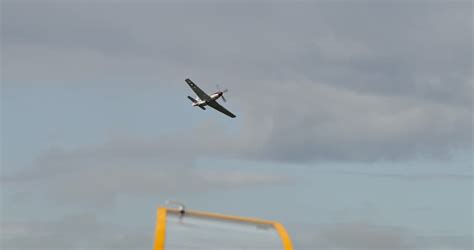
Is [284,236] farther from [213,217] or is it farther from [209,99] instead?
[209,99]

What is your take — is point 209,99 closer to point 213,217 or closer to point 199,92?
point 199,92

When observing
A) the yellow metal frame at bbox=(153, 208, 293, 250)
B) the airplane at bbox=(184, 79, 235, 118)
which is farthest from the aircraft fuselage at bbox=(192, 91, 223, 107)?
the yellow metal frame at bbox=(153, 208, 293, 250)

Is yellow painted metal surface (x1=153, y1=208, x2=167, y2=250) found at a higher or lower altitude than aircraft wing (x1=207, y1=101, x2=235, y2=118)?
lower

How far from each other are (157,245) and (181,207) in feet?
2.78

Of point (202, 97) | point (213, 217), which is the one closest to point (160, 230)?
point (213, 217)

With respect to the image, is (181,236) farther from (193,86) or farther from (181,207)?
(193,86)

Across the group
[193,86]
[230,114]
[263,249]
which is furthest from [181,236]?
[230,114]

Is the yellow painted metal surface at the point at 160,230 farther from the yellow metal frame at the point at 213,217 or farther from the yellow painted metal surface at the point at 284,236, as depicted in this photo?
the yellow painted metal surface at the point at 284,236

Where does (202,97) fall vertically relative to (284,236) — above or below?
above

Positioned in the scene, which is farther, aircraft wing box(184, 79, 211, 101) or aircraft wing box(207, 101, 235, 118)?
aircraft wing box(207, 101, 235, 118)

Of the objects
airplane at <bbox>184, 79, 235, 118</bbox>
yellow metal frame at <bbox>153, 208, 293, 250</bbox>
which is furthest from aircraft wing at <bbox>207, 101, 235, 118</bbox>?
yellow metal frame at <bbox>153, 208, 293, 250</bbox>

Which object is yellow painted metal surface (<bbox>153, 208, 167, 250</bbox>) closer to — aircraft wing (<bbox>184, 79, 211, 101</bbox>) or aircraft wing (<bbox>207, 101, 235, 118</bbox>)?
aircraft wing (<bbox>184, 79, 211, 101</bbox>)

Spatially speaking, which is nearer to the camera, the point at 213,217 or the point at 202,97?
the point at 213,217

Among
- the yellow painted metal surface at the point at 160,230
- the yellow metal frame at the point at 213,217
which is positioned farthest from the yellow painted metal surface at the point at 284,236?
the yellow painted metal surface at the point at 160,230
